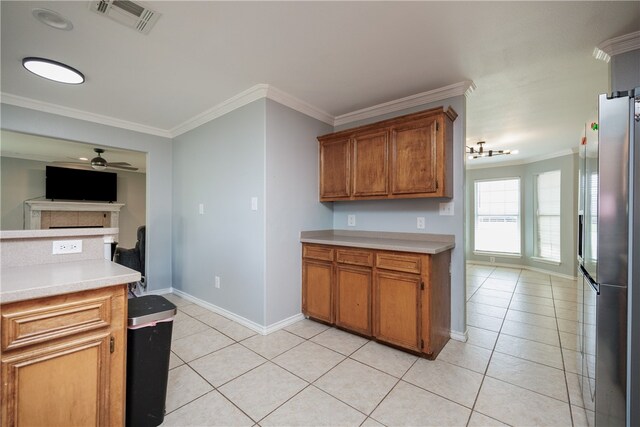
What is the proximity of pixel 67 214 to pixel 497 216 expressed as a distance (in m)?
10.0

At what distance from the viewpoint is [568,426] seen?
5.01ft

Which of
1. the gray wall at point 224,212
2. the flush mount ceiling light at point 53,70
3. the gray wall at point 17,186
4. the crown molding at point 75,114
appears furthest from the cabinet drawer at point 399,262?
the gray wall at point 17,186

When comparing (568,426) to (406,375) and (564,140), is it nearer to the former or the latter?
(406,375)

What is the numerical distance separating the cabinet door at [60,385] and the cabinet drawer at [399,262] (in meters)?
1.95

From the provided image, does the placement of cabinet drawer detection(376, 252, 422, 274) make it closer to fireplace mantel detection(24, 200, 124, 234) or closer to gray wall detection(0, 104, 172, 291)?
gray wall detection(0, 104, 172, 291)

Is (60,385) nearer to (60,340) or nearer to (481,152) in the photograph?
(60,340)

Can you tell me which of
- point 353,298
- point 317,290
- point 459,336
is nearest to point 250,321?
point 317,290

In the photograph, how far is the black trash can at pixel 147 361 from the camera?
1.43 m

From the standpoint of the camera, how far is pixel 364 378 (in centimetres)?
197

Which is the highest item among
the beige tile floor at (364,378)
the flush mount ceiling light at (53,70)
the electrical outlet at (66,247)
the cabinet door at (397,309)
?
the flush mount ceiling light at (53,70)

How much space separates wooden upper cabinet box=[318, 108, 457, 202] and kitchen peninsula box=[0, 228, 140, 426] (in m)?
2.19

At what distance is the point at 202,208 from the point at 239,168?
91 centimetres

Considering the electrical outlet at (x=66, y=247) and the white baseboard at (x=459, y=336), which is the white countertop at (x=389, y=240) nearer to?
the white baseboard at (x=459, y=336)

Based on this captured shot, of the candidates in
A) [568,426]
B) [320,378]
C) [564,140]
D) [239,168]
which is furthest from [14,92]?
[564,140]
